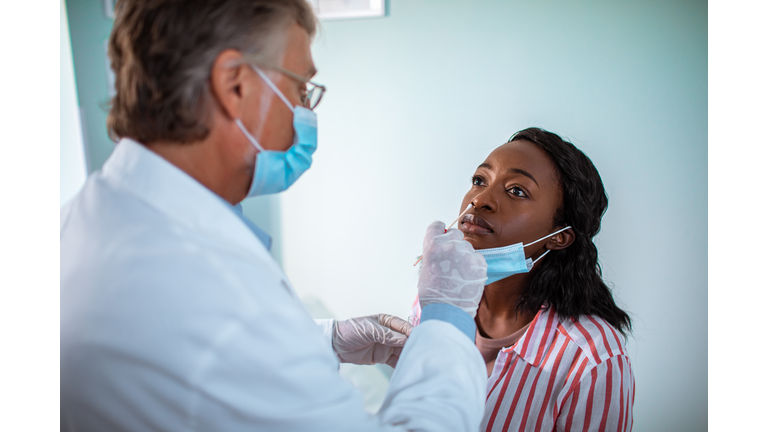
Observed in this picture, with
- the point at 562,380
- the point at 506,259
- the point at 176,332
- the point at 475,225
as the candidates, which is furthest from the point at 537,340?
the point at 176,332

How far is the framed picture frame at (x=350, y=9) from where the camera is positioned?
1678 millimetres

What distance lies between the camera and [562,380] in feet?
3.54

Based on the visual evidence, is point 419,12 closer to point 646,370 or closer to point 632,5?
point 632,5

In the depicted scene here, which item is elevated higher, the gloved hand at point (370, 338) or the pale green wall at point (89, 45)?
the pale green wall at point (89, 45)

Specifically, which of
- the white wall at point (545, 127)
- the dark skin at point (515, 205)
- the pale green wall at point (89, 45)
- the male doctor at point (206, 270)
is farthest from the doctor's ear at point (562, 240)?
the pale green wall at point (89, 45)

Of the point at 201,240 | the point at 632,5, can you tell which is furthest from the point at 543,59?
the point at 201,240

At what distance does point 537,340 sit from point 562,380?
12cm

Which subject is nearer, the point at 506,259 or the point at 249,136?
the point at 249,136

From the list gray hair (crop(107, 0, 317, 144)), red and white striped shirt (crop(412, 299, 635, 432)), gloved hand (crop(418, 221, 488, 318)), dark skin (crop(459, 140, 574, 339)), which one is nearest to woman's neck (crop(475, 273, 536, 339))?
dark skin (crop(459, 140, 574, 339))

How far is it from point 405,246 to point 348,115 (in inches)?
26.8

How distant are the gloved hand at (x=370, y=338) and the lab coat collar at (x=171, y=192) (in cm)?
72

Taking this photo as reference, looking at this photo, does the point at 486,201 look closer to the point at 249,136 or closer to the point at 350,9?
the point at 249,136

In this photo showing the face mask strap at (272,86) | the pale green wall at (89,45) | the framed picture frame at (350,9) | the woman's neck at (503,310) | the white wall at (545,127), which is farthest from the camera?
the pale green wall at (89,45)

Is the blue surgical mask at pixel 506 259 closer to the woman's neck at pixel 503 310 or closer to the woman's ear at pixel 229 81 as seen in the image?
the woman's neck at pixel 503 310
